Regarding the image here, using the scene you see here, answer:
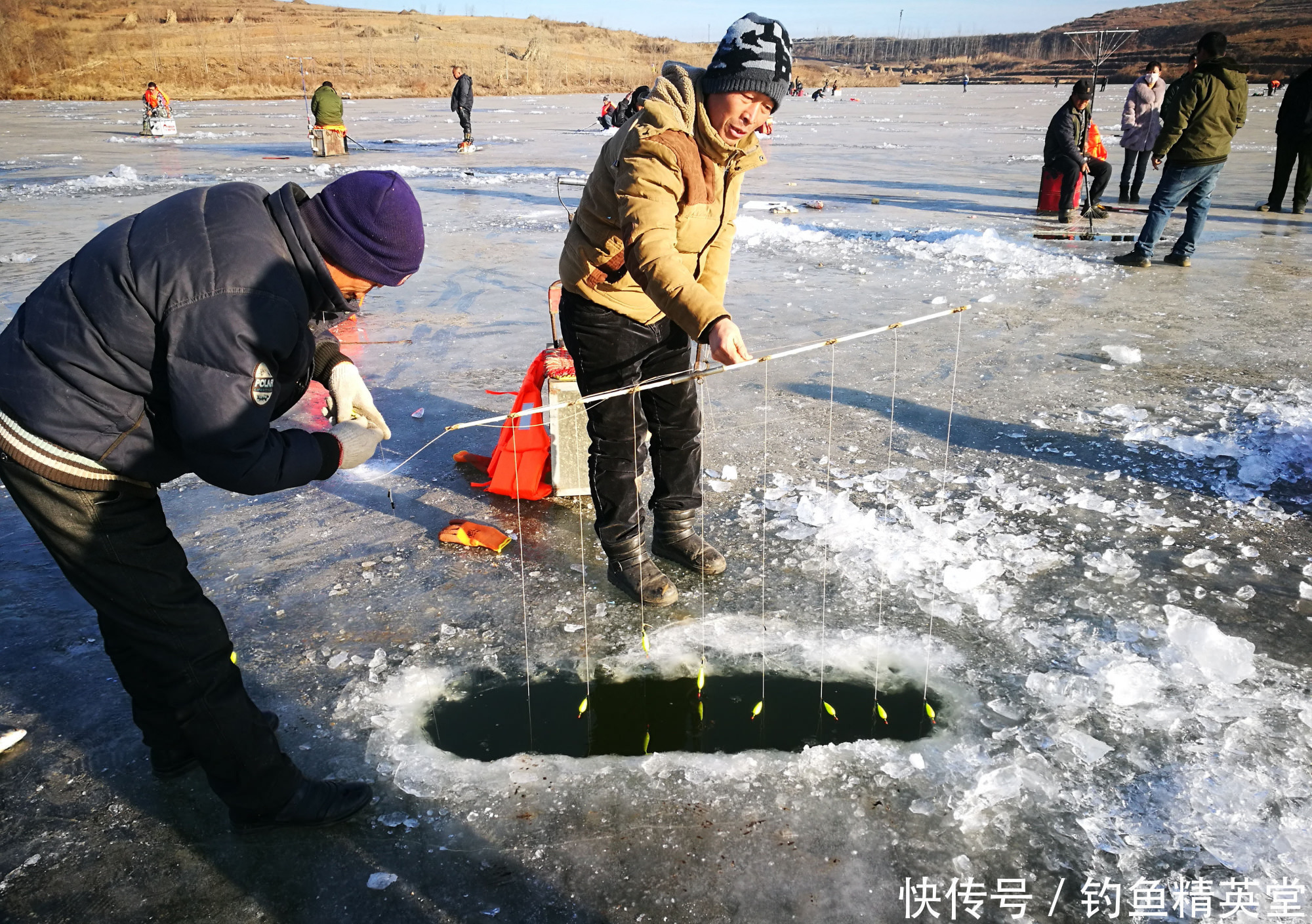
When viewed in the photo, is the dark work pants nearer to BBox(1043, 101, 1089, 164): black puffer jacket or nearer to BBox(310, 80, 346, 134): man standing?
BBox(1043, 101, 1089, 164): black puffer jacket

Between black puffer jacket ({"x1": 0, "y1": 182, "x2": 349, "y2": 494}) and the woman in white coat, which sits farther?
the woman in white coat

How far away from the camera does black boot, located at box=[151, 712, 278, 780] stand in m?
2.42

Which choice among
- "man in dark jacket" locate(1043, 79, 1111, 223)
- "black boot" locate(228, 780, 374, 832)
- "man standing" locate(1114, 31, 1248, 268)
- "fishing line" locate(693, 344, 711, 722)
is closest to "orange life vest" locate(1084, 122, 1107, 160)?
"man in dark jacket" locate(1043, 79, 1111, 223)

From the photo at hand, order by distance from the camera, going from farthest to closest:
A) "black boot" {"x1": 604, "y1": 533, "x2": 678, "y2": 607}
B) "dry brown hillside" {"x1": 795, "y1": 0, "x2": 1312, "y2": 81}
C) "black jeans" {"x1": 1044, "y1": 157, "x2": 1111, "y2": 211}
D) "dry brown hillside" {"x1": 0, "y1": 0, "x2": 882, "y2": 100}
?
1. "dry brown hillside" {"x1": 795, "y1": 0, "x2": 1312, "y2": 81}
2. "dry brown hillside" {"x1": 0, "y1": 0, "x2": 882, "y2": 100}
3. "black jeans" {"x1": 1044, "y1": 157, "x2": 1111, "y2": 211}
4. "black boot" {"x1": 604, "y1": 533, "x2": 678, "y2": 607}

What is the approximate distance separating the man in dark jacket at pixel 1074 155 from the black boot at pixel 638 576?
981cm

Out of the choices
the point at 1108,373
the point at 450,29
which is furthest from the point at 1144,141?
the point at 450,29

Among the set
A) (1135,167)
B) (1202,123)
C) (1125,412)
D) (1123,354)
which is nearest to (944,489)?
(1125,412)

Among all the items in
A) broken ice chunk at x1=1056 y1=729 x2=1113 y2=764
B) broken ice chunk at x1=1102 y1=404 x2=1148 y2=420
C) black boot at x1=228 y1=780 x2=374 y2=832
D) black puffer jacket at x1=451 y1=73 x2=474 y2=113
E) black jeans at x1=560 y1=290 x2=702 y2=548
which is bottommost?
broken ice chunk at x1=1056 y1=729 x2=1113 y2=764

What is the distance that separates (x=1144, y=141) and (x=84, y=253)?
45.6ft

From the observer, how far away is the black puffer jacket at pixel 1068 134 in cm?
1059

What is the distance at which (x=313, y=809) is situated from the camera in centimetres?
226

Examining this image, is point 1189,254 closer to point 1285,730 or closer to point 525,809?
point 1285,730

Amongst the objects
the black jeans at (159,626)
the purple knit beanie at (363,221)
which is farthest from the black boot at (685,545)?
the purple knit beanie at (363,221)

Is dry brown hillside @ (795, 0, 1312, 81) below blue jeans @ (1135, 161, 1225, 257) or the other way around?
the other way around
